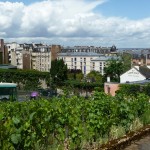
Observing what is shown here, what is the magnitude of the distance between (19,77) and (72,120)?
3234 inches

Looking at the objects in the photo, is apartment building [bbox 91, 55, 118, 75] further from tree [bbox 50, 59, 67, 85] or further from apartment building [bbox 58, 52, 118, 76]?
tree [bbox 50, 59, 67, 85]

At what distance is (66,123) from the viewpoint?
25.4 ft

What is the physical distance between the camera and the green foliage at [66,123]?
6.12 m

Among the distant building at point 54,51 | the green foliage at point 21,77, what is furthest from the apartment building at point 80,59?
the green foliage at point 21,77

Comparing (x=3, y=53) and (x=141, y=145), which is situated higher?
(x=3, y=53)

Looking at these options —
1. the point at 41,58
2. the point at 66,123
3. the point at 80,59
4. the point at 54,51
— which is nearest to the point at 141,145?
the point at 66,123

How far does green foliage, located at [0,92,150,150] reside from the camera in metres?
6.12

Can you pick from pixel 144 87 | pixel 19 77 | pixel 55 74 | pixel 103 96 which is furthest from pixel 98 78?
pixel 103 96

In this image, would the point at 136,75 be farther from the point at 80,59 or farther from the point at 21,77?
the point at 80,59

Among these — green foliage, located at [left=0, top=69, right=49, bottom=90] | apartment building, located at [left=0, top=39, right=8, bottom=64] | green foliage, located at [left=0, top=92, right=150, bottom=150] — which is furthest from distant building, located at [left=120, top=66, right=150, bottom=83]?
apartment building, located at [left=0, top=39, right=8, bottom=64]

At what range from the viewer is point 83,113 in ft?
29.9

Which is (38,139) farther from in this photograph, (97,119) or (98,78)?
Result: (98,78)

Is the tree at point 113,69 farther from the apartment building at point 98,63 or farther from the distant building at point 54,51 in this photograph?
the distant building at point 54,51

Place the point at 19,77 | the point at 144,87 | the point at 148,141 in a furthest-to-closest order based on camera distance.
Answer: the point at 19,77 → the point at 144,87 → the point at 148,141
